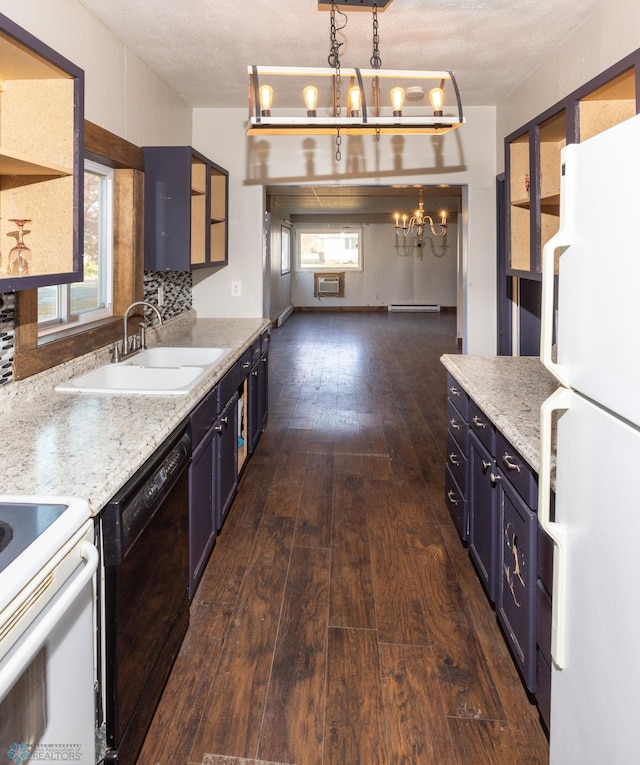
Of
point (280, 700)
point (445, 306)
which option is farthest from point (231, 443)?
point (445, 306)

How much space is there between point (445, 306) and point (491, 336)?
36.8 feet

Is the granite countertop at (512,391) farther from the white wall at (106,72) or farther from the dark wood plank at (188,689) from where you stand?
the white wall at (106,72)

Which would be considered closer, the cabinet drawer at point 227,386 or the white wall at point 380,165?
the cabinet drawer at point 227,386

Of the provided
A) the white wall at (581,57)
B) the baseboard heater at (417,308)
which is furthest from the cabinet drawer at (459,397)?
the baseboard heater at (417,308)

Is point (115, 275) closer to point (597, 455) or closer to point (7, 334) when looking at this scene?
point (7, 334)

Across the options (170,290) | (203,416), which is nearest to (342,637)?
(203,416)

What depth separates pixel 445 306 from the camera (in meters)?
15.7

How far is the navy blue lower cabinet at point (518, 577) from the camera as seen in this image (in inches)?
67.4

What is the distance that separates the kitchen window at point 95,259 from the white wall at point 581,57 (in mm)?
2472

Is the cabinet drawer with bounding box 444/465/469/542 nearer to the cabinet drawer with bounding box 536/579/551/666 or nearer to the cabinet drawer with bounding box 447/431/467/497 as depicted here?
the cabinet drawer with bounding box 447/431/467/497

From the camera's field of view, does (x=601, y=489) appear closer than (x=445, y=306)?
Yes

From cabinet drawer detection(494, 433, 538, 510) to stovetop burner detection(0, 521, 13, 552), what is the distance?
4.22ft

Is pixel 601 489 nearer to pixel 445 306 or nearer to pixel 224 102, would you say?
pixel 224 102

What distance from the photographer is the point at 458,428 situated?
285 cm
